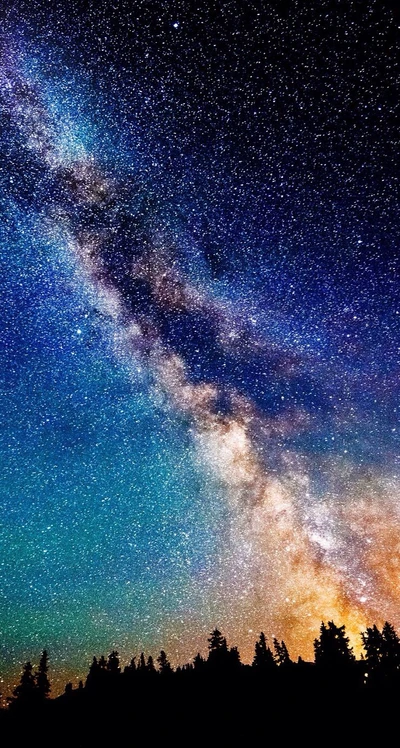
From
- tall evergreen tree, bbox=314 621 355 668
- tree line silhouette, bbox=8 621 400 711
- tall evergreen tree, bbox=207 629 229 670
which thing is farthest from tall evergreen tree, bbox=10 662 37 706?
tall evergreen tree, bbox=314 621 355 668

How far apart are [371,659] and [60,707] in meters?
33.6

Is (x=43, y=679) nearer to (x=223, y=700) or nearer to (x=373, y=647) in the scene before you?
(x=223, y=700)

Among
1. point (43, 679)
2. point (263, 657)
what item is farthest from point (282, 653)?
point (43, 679)

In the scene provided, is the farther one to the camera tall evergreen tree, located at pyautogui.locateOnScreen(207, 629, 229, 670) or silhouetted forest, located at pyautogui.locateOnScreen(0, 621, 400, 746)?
tall evergreen tree, located at pyautogui.locateOnScreen(207, 629, 229, 670)

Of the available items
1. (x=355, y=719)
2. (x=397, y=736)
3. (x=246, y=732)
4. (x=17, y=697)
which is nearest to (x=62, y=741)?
(x=17, y=697)

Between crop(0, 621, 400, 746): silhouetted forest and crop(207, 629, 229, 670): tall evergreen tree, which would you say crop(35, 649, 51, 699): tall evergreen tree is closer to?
crop(0, 621, 400, 746): silhouetted forest

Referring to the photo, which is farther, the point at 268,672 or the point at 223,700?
the point at 268,672

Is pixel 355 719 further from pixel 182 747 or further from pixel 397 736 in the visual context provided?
pixel 182 747

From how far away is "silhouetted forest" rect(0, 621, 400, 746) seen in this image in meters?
33.7

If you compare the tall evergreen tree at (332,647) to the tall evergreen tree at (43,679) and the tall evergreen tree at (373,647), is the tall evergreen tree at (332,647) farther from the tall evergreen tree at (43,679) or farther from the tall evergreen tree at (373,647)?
the tall evergreen tree at (43,679)

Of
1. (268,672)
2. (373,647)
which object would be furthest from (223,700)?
(373,647)

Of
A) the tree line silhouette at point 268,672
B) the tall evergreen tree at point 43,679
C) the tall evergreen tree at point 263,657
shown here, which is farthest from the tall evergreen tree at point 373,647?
the tall evergreen tree at point 43,679

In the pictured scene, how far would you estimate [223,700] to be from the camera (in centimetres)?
4016

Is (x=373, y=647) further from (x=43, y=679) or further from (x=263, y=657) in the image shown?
(x=43, y=679)
